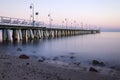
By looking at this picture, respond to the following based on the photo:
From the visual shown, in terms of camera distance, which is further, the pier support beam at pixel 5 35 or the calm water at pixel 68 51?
the pier support beam at pixel 5 35

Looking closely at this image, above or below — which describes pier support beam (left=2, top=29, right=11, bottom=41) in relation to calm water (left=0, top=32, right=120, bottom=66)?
above

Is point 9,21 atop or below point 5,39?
atop

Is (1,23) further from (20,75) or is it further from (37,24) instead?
(20,75)

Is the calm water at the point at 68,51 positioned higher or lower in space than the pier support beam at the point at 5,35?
lower

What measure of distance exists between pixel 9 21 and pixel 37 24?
14.9 metres

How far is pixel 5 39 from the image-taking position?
122 ft

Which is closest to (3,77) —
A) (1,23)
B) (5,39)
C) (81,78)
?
(81,78)

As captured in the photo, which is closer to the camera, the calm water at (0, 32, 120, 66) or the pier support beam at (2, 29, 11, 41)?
the calm water at (0, 32, 120, 66)

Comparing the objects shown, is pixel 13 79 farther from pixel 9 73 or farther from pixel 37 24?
pixel 37 24

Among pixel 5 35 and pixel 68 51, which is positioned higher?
pixel 5 35

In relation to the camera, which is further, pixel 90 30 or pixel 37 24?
pixel 90 30

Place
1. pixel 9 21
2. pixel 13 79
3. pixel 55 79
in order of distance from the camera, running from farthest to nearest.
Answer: pixel 9 21
pixel 55 79
pixel 13 79

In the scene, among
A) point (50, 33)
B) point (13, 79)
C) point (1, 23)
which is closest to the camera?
point (13, 79)

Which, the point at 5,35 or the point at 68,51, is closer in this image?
the point at 68,51
